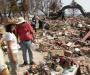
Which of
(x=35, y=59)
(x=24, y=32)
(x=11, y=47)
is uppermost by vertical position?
(x=11, y=47)

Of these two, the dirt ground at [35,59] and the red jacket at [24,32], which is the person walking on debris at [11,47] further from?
the red jacket at [24,32]

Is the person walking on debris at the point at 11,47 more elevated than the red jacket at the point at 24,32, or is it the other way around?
the person walking on debris at the point at 11,47

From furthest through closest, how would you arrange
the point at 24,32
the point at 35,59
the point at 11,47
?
1. the point at 35,59
2. the point at 24,32
3. the point at 11,47

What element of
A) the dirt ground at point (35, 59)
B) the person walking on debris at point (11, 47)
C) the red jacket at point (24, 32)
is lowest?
the dirt ground at point (35, 59)

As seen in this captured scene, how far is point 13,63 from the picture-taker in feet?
→ 26.0

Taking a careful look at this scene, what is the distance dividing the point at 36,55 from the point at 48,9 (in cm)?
4523

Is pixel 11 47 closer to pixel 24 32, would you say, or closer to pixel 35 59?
pixel 24 32

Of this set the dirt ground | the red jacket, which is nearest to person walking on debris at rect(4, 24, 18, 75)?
the dirt ground

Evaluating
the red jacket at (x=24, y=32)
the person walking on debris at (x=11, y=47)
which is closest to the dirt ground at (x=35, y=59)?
the red jacket at (x=24, y=32)

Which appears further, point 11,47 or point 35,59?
point 35,59

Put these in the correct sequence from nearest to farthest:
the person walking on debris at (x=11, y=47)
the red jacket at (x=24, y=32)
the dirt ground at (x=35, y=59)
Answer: the person walking on debris at (x=11, y=47) < the dirt ground at (x=35, y=59) < the red jacket at (x=24, y=32)

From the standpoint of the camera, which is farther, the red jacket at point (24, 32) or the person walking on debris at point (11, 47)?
the red jacket at point (24, 32)

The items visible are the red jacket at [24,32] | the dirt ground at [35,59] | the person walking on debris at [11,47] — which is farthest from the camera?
the red jacket at [24,32]

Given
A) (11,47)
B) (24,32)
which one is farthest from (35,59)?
(11,47)
